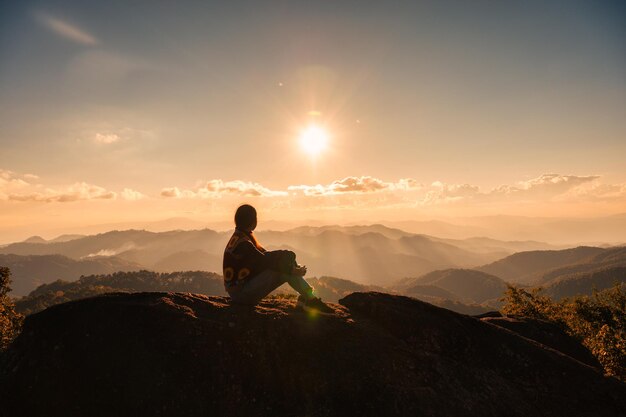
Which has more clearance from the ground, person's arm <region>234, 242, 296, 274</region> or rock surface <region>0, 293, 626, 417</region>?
person's arm <region>234, 242, 296, 274</region>

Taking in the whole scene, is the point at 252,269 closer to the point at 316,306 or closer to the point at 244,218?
the point at 244,218

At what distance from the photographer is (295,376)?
8000 millimetres

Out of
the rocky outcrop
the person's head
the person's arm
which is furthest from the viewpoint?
the rocky outcrop

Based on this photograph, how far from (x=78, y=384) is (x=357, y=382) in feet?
20.4

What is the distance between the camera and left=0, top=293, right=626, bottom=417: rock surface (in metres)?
7.16

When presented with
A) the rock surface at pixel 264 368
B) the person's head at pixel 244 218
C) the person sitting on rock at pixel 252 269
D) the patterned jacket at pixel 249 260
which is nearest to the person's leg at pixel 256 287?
the person sitting on rock at pixel 252 269

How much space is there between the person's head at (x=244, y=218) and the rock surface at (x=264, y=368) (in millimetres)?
2393

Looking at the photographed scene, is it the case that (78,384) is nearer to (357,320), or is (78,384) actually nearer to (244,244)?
(244,244)

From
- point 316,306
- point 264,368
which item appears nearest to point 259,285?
point 316,306

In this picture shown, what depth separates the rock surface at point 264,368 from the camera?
716 cm

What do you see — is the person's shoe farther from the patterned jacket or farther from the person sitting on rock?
the patterned jacket

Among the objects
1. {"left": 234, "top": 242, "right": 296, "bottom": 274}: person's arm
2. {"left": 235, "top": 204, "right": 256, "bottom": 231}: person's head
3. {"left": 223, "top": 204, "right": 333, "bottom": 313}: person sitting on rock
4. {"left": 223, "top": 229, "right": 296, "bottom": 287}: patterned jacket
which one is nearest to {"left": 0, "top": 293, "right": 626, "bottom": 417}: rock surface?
{"left": 223, "top": 204, "right": 333, "bottom": 313}: person sitting on rock

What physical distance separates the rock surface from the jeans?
1.25 feet

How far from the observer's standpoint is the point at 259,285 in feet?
31.5
